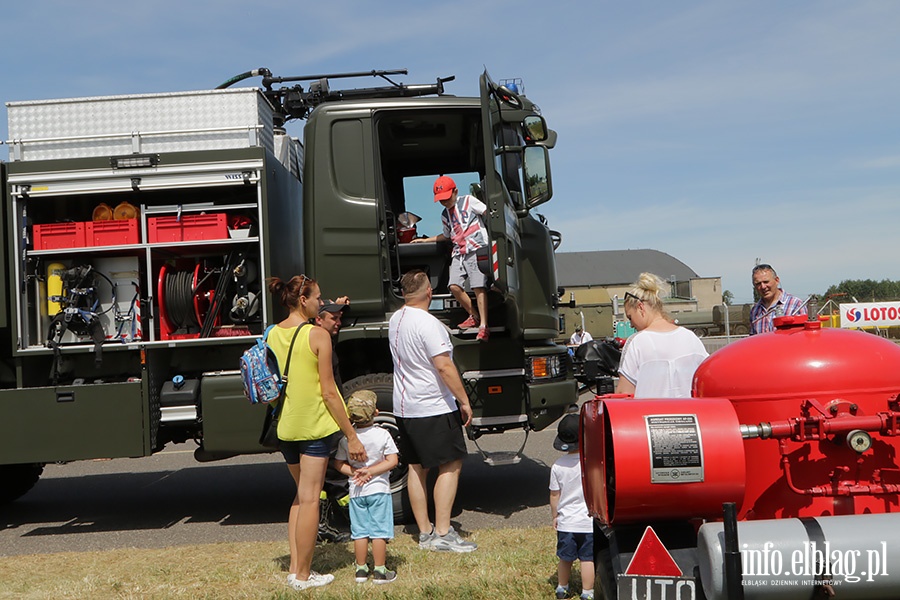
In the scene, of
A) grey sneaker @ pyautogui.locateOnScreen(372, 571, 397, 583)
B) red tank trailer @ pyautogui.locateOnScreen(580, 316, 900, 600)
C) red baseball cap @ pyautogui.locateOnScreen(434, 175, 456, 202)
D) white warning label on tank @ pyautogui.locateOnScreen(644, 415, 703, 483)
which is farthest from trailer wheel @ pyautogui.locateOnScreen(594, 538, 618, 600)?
red baseball cap @ pyautogui.locateOnScreen(434, 175, 456, 202)

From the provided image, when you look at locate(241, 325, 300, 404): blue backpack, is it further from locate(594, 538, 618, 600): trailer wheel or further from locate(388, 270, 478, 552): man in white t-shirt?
locate(594, 538, 618, 600): trailer wheel

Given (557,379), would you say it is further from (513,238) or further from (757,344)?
(757,344)

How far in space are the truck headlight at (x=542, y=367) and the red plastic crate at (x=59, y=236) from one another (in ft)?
11.9

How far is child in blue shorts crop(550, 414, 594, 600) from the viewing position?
14.2 ft

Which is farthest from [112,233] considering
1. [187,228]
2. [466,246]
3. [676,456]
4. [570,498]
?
[676,456]

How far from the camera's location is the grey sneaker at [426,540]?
577cm

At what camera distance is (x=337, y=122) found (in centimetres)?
689

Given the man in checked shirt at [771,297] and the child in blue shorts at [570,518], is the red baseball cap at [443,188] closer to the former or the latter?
the man in checked shirt at [771,297]

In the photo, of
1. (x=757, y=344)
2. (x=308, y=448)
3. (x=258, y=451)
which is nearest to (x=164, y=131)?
(x=258, y=451)

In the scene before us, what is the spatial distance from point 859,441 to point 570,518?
70.4 inches

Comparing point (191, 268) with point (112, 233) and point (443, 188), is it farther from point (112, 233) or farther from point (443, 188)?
point (443, 188)

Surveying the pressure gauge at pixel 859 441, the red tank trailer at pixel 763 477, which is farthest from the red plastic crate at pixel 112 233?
the pressure gauge at pixel 859 441

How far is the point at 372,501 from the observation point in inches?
200

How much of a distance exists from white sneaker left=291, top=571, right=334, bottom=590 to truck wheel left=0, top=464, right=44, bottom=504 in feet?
15.0
